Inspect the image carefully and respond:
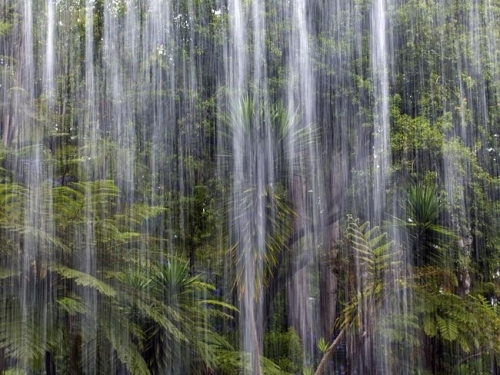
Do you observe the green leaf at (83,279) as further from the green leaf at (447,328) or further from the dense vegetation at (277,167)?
the green leaf at (447,328)

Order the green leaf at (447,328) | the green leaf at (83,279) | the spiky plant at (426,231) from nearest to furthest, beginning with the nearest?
the green leaf at (83,279) < the green leaf at (447,328) < the spiky plant at (426,231)

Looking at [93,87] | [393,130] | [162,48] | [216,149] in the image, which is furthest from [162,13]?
[393,130]

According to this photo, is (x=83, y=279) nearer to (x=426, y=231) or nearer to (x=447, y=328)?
(x=447, y=328)

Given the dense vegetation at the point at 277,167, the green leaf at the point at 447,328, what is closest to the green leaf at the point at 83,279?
the dense vegetation at the point at 277,167

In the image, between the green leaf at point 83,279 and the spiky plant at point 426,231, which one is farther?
the spiky plant at point 426,231

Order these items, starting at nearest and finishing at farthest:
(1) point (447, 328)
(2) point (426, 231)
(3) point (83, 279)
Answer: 1. (3) point (83, 279)
2. (1) point (447, 328)
3. (2) point (426, 231)

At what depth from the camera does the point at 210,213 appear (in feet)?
28.6

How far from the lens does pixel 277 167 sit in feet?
26.1

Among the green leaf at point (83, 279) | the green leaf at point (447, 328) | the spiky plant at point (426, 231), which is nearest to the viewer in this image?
the green leaf at point (83, 279)

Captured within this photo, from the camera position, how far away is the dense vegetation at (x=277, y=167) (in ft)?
22.6

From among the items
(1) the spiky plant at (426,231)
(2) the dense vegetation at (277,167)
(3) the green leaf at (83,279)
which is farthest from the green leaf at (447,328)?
(3) the green leaf at (83,279)

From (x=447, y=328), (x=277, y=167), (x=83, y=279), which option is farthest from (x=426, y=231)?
(x=83, y=279)

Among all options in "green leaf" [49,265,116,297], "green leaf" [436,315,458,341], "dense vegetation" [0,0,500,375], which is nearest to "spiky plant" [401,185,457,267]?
"dense vegetation" [0,0,500,375]

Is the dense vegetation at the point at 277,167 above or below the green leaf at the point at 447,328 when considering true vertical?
above
